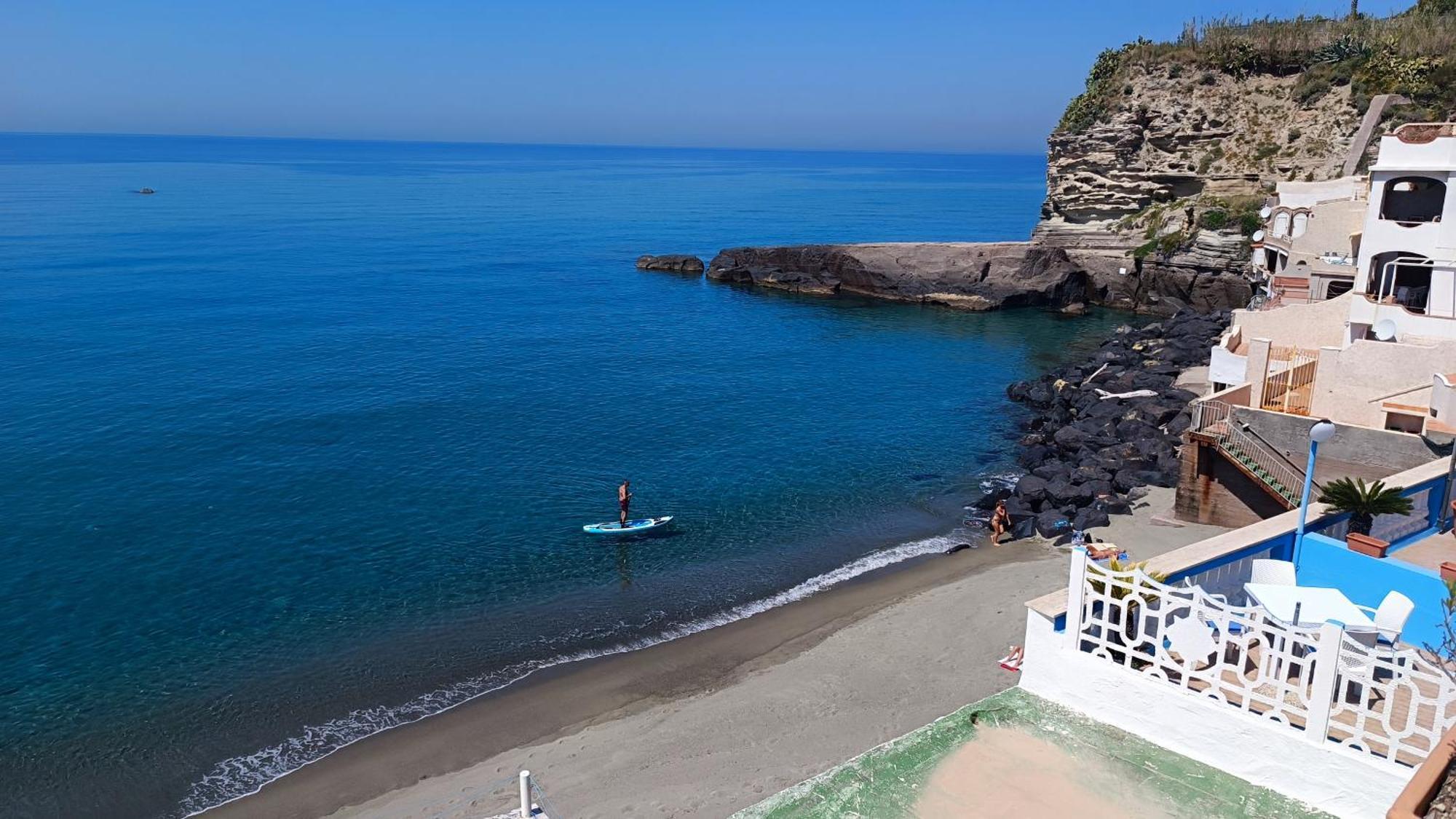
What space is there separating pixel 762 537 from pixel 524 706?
29.2 ft

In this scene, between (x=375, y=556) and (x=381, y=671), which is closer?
(x=381, y=671)

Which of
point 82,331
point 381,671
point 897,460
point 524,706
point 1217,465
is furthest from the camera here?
point 82,331

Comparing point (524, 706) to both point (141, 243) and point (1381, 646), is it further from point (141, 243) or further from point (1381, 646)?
point (141, 243)

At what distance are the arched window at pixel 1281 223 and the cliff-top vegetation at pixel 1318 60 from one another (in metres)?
15.0

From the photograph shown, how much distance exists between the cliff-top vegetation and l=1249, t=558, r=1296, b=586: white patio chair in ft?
166

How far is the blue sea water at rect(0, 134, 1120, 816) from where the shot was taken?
55.7 ft

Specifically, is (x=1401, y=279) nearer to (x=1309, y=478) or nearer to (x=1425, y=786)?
(x=1309, y=478)

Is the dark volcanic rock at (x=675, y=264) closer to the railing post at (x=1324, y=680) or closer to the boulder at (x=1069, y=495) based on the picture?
the boulder at (x=1069, y=495)

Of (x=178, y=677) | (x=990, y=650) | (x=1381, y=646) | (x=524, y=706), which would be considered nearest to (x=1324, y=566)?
(x=1381, y=646)

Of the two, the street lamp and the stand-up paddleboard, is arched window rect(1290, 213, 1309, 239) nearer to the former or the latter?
the stand-up paddleboard

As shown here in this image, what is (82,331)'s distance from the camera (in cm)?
4544

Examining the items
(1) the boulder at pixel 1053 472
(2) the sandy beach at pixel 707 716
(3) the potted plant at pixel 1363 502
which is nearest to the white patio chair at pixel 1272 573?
(3) the potted plant at pixel 1363 502

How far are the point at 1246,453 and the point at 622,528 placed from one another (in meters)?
14.1

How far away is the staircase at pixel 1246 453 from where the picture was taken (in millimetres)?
18609
